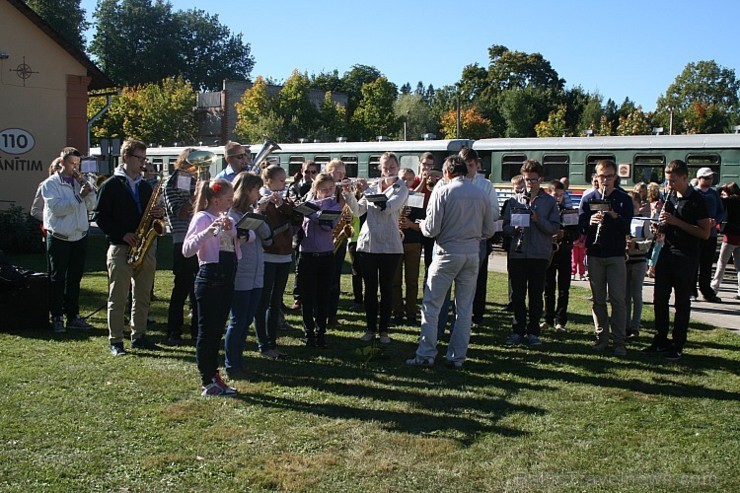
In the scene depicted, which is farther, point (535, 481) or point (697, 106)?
point (697, 106)

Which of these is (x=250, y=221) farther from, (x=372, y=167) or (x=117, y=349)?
(x=372, y=167)

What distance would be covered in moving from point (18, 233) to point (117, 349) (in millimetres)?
10831

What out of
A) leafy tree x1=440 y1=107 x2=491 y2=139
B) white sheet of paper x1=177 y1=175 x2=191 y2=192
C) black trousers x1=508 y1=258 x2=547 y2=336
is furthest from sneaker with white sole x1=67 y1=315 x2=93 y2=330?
leafy tree x1=440 y1=107 x2=491 y2=139

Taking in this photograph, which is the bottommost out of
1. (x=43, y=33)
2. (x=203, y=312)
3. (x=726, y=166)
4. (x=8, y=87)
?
(x=203, y=312)

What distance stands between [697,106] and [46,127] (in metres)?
44.8

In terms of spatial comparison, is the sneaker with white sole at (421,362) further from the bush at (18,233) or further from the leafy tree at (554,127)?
the leafy tree at (554,127)

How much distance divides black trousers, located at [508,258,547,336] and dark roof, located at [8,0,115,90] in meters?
14.7

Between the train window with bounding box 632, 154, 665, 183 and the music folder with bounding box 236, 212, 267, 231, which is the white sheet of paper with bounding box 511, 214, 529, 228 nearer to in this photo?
the music folder with bounding box 236, 212, 267, 231

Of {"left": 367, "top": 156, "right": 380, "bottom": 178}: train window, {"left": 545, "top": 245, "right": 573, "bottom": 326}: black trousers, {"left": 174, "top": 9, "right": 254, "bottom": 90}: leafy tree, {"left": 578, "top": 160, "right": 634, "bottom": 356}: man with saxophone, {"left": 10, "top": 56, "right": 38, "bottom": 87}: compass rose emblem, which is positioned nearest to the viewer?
{"left": 578, "top": 160, "right": 634, "bottom": 356}: man with saxophone

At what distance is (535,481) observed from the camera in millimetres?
4656

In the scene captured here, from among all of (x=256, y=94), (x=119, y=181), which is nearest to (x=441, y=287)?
(x=119, y=181)

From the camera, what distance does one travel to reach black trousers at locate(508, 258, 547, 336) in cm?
832

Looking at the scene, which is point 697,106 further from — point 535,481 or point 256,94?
point 535,481

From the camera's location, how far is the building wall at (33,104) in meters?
18.2
